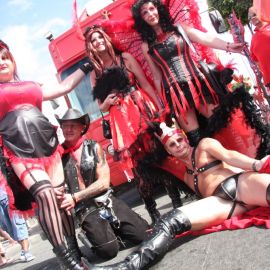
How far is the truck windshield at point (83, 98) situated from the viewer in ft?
18.1

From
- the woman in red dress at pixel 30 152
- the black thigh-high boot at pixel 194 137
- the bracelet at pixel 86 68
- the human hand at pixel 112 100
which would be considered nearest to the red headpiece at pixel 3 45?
the woman in red dress at pixel 30 152

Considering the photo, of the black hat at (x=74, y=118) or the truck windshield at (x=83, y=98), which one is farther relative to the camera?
the truck windshield at (x=83, y=98)

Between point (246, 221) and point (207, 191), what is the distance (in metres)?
0.40

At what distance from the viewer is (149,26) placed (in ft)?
10.1

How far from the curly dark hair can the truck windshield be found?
2.48m

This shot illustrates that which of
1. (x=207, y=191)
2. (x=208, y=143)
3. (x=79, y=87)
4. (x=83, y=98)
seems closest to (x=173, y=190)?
(x=207, y=191)

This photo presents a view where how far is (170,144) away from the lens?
2674 mm

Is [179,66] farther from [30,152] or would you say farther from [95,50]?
[30,152]

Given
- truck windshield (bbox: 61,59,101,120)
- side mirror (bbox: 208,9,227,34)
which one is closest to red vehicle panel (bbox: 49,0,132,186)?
truck windshield (bbox: 61,59,101,120)

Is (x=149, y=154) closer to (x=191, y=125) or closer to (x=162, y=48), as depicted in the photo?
(x=191, y=125)

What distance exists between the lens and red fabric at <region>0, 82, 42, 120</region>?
2.46 metres

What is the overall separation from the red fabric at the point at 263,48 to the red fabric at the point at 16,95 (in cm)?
175

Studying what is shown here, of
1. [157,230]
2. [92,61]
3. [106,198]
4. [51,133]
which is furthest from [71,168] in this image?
[157,230]

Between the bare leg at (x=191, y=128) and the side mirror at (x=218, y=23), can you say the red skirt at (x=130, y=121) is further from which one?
the side mirror at (x=218, y=23)
